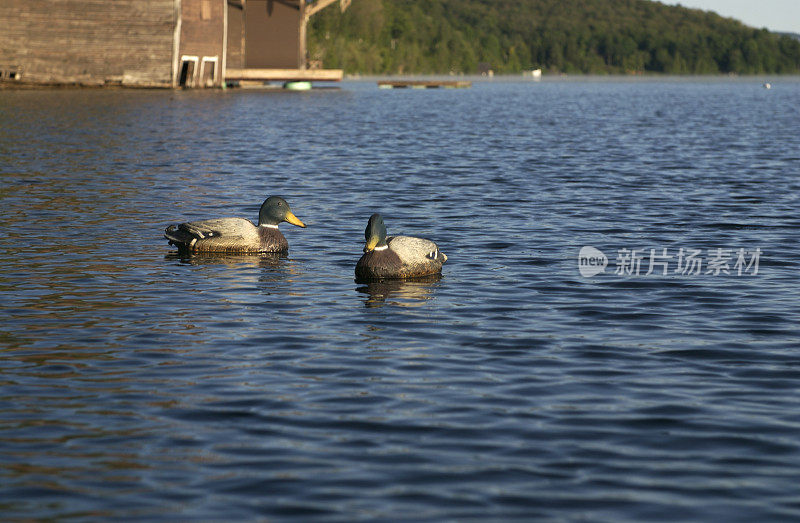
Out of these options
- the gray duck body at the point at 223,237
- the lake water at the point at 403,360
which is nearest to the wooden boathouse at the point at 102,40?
the lake water at the point at 403,360

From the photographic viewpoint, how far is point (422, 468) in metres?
7.40

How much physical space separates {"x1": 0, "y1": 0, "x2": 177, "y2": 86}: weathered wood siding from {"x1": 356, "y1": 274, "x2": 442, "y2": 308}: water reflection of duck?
153 feet

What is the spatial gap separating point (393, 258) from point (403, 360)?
11.8 feet

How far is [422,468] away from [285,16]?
72.9 m

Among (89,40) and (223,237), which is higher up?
(89,40)

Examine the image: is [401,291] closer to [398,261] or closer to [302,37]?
[398,261]

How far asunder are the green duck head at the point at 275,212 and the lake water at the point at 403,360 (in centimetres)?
53

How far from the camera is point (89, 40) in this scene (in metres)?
57.9

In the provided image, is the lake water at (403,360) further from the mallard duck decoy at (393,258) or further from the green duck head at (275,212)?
the green duck head at (275,212)

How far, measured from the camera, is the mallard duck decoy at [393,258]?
13.6m

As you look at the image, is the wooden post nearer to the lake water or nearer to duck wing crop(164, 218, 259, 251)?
the lake water

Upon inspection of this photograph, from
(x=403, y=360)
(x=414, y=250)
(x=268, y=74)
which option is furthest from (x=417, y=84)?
(x=403, y=360)

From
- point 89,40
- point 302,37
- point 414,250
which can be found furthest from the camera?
point 302,37

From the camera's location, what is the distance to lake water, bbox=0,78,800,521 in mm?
7066
